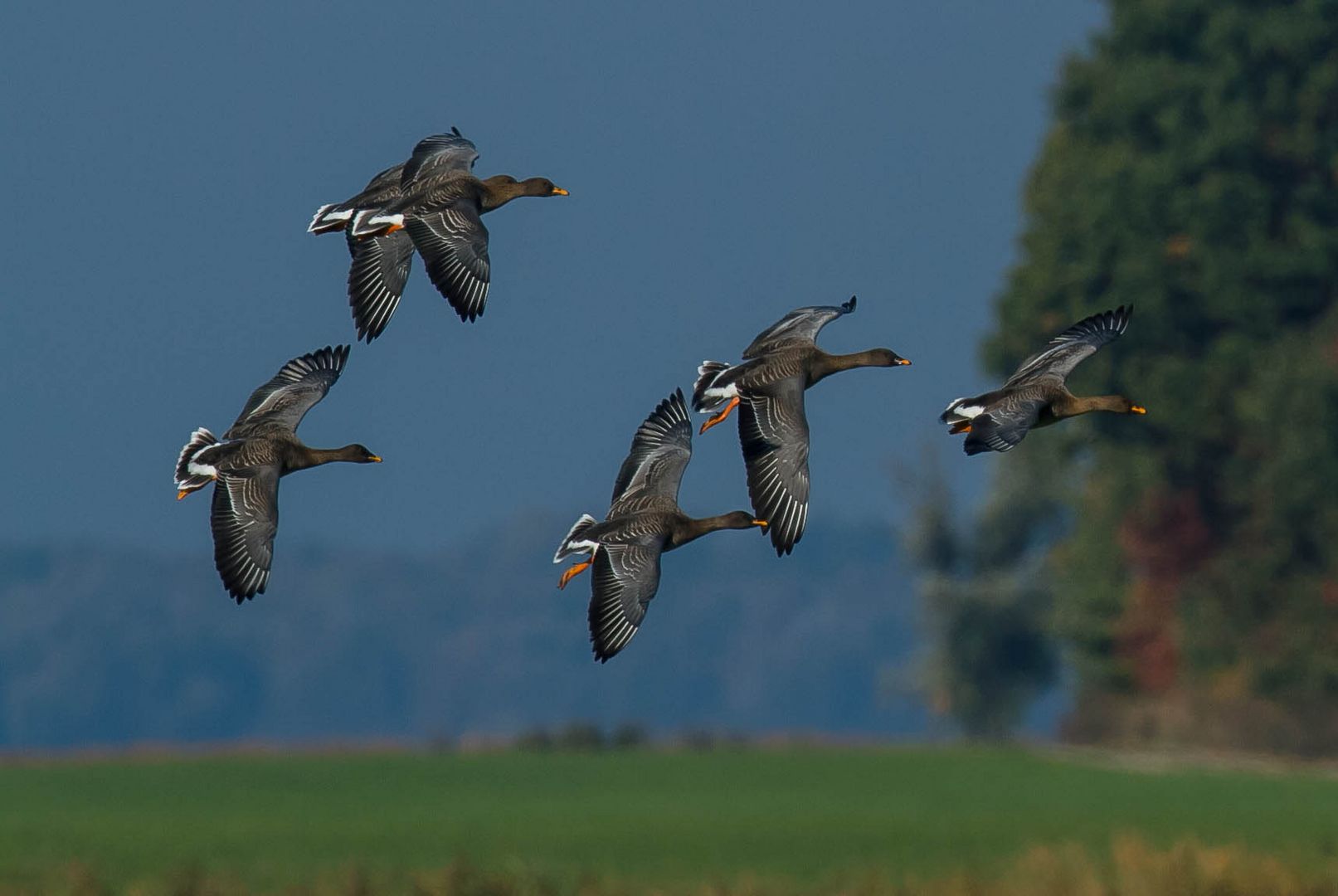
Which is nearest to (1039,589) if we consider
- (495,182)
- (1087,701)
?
(1087,701)

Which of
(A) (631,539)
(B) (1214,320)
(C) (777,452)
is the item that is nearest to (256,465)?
(A) (631,539)

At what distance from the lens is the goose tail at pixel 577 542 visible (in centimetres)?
421

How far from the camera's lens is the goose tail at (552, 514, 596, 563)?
166 inches

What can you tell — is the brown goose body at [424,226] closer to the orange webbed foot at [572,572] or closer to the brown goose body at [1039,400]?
the orange webbed foot at [572,572]

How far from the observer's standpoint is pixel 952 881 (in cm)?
3219

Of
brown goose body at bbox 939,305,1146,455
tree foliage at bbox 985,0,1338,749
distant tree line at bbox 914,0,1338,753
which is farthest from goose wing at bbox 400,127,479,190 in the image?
tree foliage at bbox 985,0,1338,749

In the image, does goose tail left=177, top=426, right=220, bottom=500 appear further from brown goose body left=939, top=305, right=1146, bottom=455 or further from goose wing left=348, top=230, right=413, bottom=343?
brown goose body left=939, top=305, right=1146, bottom=455

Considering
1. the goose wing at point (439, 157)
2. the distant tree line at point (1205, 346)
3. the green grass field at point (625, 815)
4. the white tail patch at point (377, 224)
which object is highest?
the distant tree line at point (1205, 346)

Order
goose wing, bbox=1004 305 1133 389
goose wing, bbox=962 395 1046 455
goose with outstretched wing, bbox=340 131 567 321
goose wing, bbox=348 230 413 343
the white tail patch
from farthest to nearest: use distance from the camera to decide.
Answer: the white tail patch, goose with outstretched wing, bbox=340 131 567 321, goose wing, bbox=348 230 413 343, goose wing, bbox=1004 305 1133 389, goose wing, bbox=962 395 1046 455

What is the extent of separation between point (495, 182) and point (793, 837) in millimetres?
51605

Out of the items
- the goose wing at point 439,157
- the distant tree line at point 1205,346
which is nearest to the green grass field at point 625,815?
the distant tree line at point 1205,346

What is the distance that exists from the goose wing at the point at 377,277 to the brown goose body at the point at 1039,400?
1.01 m

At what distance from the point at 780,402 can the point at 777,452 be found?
0.38 feet

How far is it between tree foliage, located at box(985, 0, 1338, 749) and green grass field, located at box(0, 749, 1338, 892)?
475 centimetres
